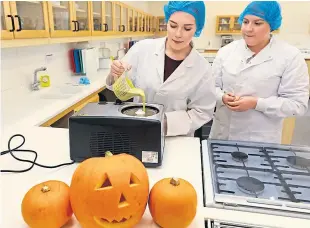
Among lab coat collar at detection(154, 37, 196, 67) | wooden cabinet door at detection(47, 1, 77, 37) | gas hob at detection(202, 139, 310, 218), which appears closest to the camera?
gas hob at detection(202, 139, 310, 218)

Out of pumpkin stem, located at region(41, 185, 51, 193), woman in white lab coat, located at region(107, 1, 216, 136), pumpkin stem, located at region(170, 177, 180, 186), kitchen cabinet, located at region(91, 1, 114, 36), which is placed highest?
kitchen cabinet, located at region(91, 1, 114, 36)

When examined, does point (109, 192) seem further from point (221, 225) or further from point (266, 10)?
point (266, 10)

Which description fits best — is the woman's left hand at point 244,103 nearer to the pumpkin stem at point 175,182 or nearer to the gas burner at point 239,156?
the gas burner at point 239,156

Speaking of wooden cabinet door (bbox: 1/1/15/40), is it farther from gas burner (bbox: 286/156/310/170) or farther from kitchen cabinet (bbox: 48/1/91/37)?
gas burner (bbox: 286/156/310/170)

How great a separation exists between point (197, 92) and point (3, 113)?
1165 mm

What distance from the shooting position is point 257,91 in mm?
1436

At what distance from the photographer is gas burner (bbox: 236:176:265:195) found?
2.27 ft

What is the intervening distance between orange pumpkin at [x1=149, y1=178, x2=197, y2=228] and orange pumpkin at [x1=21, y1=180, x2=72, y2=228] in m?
0.19

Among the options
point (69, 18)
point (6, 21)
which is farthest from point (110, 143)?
point (69, 18)

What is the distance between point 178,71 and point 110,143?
0.57 meters

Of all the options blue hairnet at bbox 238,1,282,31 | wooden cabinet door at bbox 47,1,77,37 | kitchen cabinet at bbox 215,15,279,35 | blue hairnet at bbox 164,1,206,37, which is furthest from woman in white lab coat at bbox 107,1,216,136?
kitchen cabinet at bbox 215,15,279,35

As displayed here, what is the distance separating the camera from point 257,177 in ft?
2.53

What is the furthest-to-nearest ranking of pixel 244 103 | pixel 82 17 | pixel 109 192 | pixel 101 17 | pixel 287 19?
pixel 287 19, pixel 101 17, pixel 82 17, pixel 244 103, pixel 109 192

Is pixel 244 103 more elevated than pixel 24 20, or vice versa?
pixel 24 20
